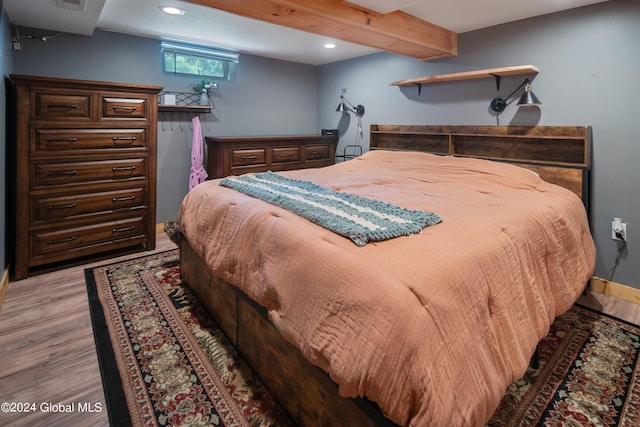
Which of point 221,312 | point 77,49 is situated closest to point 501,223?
point 221,312

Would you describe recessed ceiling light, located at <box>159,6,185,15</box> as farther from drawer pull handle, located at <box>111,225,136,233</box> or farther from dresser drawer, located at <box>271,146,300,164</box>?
drawer pull handle, located at <box>111,225,136,233</box>

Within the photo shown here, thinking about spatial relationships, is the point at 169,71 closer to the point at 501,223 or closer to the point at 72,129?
the point at 72,129

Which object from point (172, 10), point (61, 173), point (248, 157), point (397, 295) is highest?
point (172, 10)

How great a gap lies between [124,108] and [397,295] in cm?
304

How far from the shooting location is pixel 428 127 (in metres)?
3.72

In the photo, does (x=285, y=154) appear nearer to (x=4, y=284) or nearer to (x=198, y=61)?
(x=198, y=61)

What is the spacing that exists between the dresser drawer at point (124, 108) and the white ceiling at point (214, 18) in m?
0.64

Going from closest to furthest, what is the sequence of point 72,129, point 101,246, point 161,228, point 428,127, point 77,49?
point 72,129 → point 101,246 → point 77,49 → point 428,127 → point 161,228

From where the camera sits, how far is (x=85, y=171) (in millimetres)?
3008

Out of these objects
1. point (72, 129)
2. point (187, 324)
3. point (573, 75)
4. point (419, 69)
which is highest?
point (419, 69)

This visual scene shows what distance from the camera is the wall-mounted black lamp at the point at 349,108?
179 inches

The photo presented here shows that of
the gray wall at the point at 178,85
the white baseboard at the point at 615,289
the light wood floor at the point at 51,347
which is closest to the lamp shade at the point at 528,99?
the white baseboard at the point at 615,289

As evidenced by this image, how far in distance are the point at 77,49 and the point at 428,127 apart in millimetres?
3507

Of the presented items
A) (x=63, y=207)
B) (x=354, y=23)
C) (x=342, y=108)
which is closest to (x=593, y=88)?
(x=354, y=23)
